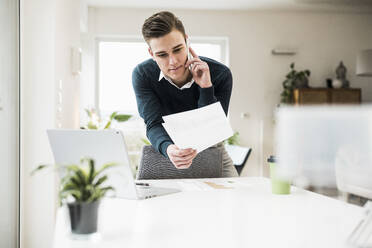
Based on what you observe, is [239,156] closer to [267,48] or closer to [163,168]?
[267,48]

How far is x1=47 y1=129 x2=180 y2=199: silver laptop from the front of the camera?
3.86 ft

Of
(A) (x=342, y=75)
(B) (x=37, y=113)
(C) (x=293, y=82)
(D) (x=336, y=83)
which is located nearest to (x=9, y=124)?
(B) (x=37, y=113)

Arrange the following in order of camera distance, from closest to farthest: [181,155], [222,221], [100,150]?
[222,221]
[100,150]
[181,155]

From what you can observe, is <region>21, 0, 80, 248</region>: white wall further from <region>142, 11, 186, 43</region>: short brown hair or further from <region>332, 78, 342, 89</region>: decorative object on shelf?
<region>332, 78, 342, 89</region>: decorative object on shelf

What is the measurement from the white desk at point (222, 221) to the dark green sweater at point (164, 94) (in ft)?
2.11

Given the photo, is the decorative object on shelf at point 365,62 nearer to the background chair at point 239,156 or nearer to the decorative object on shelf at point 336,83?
the background chair at point 239,156

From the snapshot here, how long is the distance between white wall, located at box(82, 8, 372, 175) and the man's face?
3690 millimetres

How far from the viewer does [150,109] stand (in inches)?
77.0

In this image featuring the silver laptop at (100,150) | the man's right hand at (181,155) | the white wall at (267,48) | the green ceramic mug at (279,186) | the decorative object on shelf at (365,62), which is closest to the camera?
the silver laptop at (100,150)

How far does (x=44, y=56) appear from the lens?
2.45 metres

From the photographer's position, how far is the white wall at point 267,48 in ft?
18.6

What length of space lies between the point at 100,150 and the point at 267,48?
4.88 meters

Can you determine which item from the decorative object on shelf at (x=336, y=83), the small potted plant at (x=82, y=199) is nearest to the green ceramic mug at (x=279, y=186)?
the small potted plant at (x=82, y=199)

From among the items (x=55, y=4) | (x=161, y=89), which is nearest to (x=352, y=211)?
(x=161, y=89)
